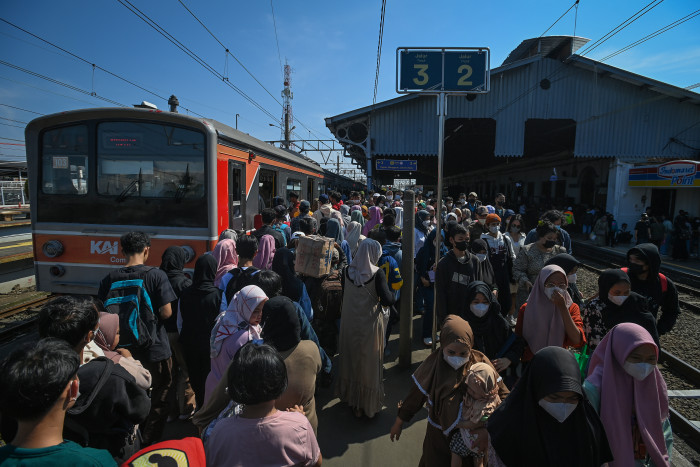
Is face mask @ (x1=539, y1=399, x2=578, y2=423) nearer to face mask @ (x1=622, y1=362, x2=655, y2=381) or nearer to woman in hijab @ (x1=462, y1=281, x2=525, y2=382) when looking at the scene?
face mask @ (x1=622, y1=362, x2=655, y2=381)

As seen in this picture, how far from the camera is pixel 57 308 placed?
176cm

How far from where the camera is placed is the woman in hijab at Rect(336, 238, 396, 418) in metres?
3.21

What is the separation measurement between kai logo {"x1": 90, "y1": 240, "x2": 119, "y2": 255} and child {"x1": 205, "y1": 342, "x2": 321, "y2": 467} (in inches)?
161

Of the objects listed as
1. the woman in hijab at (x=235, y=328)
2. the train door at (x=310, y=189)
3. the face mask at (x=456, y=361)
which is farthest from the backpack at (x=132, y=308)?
the train door at (x=310, y=189)

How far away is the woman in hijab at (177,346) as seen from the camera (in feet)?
10.2

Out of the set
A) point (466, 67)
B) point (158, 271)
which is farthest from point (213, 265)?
point (466, 67)

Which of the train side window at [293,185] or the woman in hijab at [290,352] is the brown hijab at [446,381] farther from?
the train side window at [293,185]

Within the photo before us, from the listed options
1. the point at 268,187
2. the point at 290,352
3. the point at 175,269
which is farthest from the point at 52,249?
the point at 290,352

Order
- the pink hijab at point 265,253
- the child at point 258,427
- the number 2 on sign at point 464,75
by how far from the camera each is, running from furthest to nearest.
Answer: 1. the pink hijab at point 265,253
2. the number 2 on sign at point 464,75
3. the child at point 258,427

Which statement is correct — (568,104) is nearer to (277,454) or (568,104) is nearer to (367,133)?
(367,133)

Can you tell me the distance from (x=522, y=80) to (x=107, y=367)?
57.0 feet

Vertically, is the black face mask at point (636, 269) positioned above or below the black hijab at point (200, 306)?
above

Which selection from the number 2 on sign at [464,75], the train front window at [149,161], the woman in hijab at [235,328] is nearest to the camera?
the woman in hijab at [235,328]

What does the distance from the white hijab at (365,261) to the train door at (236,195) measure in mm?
2827
